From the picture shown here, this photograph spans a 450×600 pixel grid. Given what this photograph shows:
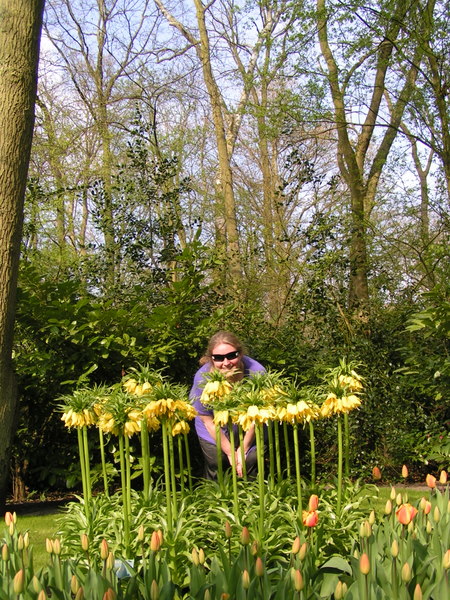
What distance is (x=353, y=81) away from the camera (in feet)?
30.6

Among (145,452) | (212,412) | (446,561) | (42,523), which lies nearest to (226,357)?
(212,412)

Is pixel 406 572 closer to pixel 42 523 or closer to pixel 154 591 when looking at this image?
pixel 154 591

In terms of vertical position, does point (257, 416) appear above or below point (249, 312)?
below

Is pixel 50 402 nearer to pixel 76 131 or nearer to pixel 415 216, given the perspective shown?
pixel 415 216

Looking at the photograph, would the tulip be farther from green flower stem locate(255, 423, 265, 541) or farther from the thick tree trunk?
the thick tree trunk

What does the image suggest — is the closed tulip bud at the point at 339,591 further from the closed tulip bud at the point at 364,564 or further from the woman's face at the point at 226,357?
the woman's face at the point at 226,357

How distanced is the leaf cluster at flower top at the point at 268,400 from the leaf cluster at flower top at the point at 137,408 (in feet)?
0.58

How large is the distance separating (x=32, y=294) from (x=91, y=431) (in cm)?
140

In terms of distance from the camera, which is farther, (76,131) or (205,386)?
(76,131)

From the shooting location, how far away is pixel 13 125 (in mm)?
5340

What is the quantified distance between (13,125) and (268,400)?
3351mm

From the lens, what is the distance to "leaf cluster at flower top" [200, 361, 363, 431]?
125 inches

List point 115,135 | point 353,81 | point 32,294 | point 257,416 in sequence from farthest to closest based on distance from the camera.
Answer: point 115,135
point 353,81
point 32,294
point 257,416

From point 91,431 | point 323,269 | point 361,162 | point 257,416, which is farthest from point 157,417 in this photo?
point 361,162
